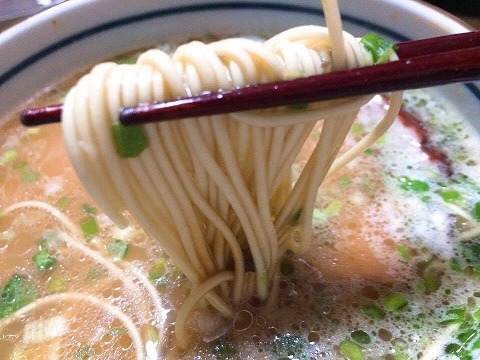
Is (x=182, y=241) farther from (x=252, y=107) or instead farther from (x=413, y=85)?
(x=413, y=85)

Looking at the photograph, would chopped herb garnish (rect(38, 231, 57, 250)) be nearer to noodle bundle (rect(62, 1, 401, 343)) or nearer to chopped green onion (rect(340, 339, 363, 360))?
noodle bundle (rect(62, 1, 401, 343))

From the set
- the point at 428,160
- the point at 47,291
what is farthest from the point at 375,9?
the point at 47,291

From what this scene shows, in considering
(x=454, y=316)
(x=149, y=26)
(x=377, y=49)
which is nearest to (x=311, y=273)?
(x=454, y=316)

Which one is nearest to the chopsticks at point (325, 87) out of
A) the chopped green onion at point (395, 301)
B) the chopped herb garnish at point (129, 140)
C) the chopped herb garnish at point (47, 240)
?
the chopped herb garnish at point (129, 140)

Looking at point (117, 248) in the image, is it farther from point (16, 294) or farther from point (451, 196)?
point (451, 196)

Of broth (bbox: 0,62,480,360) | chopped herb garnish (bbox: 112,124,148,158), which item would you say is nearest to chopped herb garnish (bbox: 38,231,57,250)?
broth (bbox: 0,62,480,360)

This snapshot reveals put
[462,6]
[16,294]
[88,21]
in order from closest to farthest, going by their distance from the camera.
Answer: [16,294] → [88,21] → [462,6]
